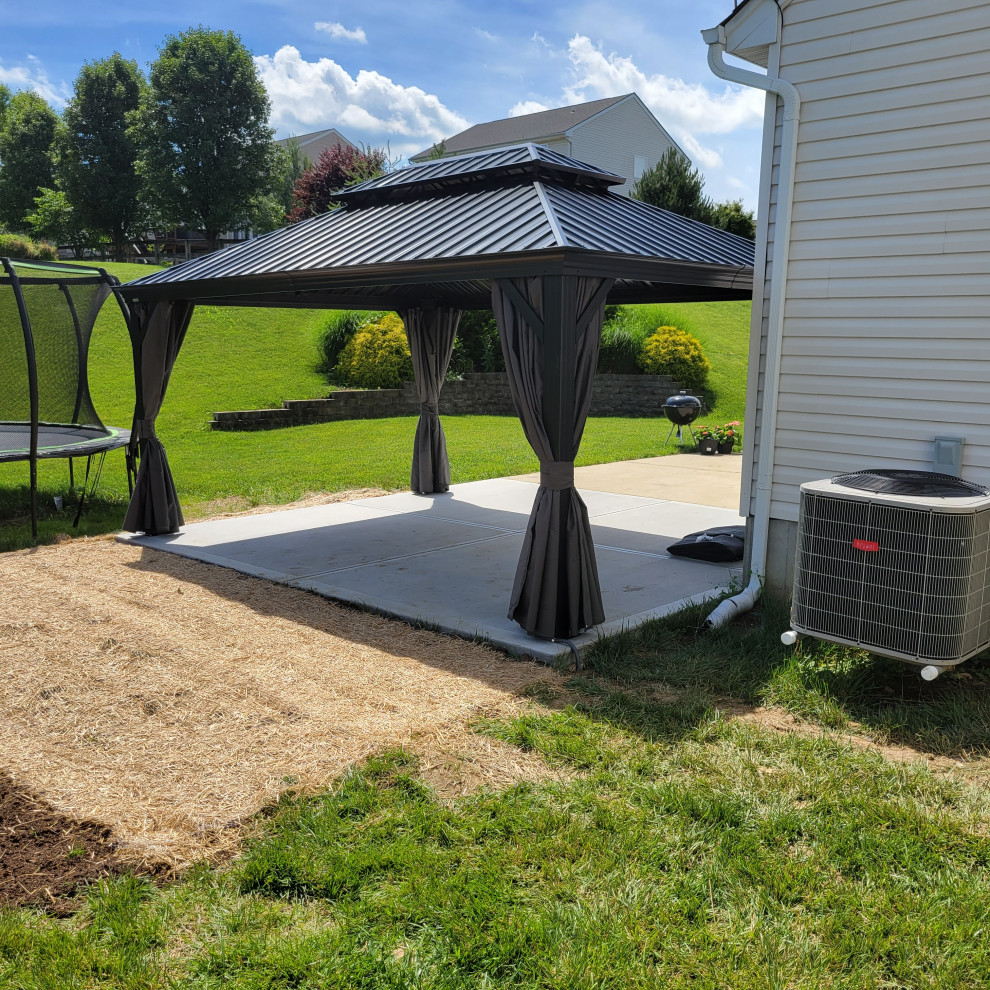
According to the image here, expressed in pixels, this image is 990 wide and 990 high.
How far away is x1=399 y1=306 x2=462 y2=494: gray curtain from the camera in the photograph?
9.44 meters

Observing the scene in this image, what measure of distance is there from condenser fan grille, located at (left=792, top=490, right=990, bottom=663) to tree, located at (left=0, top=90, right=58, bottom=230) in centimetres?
5006

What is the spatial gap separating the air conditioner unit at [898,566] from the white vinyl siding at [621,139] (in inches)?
1144

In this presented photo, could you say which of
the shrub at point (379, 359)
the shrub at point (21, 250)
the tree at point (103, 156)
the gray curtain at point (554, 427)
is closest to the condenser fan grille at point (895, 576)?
the gray curtain at point (554, 427)

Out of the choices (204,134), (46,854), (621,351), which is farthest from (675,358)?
(204,134)

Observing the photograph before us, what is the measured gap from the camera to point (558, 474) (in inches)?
196

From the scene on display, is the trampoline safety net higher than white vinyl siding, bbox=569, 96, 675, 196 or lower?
lower

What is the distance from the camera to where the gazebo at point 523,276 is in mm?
4812

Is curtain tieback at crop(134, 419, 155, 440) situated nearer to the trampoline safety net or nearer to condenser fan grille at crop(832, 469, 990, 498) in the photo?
the trampoline safety net

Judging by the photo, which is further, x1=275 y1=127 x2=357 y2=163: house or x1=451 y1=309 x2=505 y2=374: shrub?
x1=275 y1=127 x2=357 y2=163: house

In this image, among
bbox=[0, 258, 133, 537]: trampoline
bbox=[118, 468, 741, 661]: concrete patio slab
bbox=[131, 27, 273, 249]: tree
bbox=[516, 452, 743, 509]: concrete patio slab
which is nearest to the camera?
bbox=[118, 468, 741, 661]: concrete patio slab

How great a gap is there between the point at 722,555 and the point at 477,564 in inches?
78.4

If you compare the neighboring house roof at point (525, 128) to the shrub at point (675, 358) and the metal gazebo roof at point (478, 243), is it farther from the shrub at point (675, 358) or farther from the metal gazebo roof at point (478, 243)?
the metal gazebo roof at point (478, 243)

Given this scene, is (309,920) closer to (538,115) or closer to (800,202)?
(800,202)

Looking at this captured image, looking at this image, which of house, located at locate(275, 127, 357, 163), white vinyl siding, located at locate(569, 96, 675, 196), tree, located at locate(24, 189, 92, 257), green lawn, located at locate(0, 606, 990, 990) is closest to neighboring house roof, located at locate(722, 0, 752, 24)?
green lawn, located at locate(0, 606, 990, 990)
